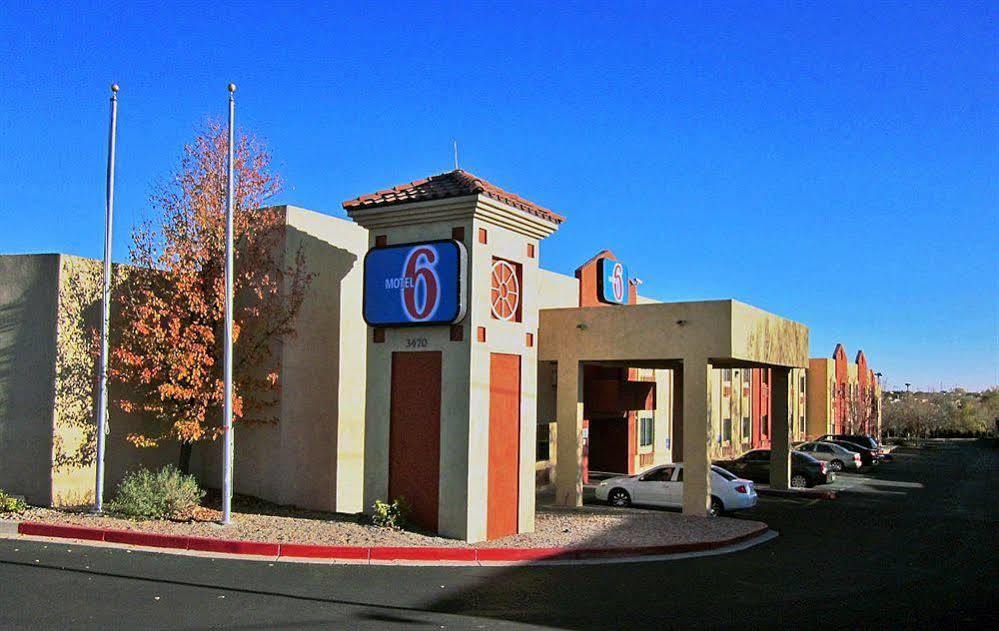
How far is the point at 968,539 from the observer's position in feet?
63.1

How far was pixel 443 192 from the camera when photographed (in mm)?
16438

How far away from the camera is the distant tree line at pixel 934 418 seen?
98562 mm

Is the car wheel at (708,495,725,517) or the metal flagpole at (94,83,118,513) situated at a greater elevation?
the metal flagpole at (94,83,118,513)

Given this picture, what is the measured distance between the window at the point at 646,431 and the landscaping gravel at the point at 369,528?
16.1 meters

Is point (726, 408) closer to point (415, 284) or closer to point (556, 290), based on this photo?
point (556, 290)

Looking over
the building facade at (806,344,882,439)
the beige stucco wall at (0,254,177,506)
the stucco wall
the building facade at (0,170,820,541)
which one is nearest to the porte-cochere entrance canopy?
the building facade at (0,170,820,541)

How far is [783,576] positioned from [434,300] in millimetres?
7724

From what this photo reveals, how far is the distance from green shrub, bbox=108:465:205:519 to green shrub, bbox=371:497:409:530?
3764mm

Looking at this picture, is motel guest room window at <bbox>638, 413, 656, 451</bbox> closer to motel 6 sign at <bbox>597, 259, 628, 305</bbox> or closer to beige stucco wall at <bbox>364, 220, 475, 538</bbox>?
motel 6 sign at <bbox>597, 259, 628, 305</bbox>

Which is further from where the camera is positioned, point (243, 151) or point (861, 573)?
point (243, 151)

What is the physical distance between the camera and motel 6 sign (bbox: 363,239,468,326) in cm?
1619

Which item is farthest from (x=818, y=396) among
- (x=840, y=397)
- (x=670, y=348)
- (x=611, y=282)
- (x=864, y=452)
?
(x=670, y=348)

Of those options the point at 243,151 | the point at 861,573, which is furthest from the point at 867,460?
the point at 243,151

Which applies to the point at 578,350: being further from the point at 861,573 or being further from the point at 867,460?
the point at 867,460
